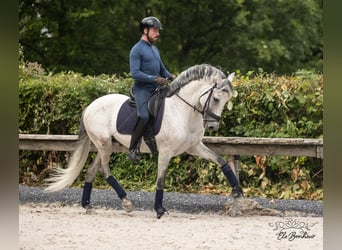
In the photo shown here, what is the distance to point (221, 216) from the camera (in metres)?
6.05

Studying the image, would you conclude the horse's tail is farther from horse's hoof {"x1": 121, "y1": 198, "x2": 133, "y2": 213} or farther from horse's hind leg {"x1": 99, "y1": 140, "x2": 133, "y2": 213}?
horse's hoof {"x1": 121, "y1": 198, "x2": 133, "y2": 213}

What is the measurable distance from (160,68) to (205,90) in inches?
20.0

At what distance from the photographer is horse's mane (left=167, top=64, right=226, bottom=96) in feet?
19.2

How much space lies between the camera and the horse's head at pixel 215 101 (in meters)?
5.77

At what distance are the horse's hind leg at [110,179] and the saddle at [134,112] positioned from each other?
301mm

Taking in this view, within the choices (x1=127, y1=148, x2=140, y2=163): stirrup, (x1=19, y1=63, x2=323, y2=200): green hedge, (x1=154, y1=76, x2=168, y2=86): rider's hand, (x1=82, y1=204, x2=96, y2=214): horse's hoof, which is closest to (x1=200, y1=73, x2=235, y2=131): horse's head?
(x1=154, y1=76, x2=168, y2=86): rider's hand

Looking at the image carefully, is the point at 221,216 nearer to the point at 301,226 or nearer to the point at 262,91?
the point at 301,226

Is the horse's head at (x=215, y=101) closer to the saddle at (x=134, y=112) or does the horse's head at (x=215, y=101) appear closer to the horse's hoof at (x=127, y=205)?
the saddle at (x=134, y=112)

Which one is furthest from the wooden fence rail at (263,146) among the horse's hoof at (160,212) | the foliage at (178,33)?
the foliage at (178,33)

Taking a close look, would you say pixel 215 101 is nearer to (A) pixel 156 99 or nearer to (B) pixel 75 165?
(A) pixel 156 99

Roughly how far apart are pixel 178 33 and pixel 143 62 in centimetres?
679

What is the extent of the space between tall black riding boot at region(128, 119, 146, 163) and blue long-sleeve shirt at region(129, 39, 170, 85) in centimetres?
47

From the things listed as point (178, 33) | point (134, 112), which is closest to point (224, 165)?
point (134, 112)
